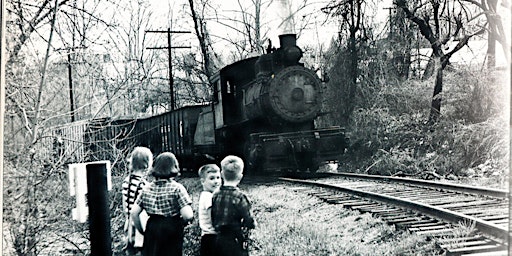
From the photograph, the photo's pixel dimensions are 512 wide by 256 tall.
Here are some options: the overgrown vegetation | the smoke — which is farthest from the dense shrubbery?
the smoke

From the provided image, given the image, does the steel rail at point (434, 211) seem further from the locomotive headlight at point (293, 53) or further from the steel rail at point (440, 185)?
the locomotive headlight at point (293, 53)

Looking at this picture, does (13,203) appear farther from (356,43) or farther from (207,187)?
(356,43)

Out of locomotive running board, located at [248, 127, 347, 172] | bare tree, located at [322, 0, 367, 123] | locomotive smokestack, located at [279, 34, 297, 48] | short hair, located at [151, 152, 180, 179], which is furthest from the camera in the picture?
locomotive running board, located at [248, 127, 347, 172]

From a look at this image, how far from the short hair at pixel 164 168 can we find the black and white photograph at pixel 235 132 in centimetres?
1

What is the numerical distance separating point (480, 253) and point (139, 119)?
197cm

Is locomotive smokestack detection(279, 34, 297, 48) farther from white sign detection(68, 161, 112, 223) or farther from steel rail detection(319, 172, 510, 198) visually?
white sign detection(68, 161, 112, 223)

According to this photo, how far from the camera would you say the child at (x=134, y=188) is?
2.39 metres

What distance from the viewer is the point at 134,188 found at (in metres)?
2.42

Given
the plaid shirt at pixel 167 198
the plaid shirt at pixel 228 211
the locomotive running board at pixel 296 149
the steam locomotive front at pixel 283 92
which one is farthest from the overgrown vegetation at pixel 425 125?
the plaid shirt at pixel 167 198

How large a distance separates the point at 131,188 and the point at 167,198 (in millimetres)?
248

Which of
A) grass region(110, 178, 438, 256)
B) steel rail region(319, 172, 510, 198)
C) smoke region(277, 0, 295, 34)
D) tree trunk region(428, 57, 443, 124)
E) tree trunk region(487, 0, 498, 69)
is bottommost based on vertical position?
grass region(110, 178, 438, 256)

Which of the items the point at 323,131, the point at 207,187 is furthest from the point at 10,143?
the point at 323,131

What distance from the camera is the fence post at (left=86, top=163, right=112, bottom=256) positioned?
8.27ft

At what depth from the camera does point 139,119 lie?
119 inches
